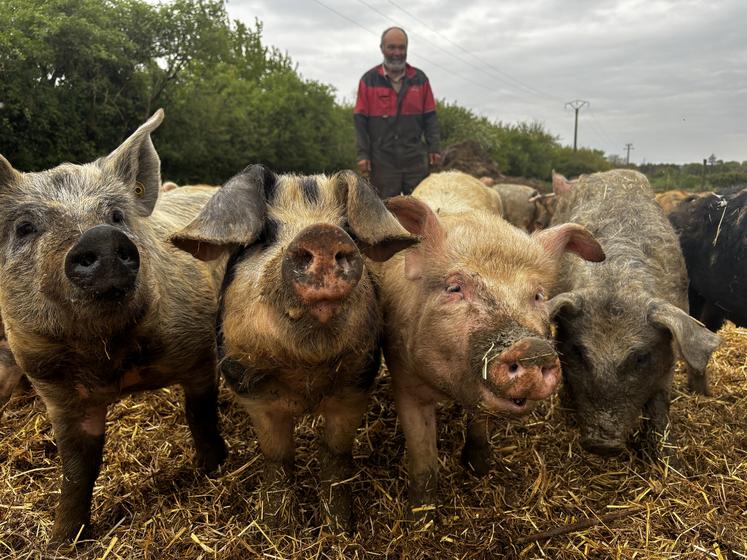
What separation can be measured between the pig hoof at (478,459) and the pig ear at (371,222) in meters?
1.79

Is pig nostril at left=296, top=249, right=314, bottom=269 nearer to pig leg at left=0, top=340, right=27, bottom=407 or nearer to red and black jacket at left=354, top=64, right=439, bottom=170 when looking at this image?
pig leg at left=0, top=340, right=27, bottom=407

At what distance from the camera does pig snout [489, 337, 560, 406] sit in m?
2.37

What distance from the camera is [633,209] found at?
5.11 meters

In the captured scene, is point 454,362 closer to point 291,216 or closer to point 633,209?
point 291,216

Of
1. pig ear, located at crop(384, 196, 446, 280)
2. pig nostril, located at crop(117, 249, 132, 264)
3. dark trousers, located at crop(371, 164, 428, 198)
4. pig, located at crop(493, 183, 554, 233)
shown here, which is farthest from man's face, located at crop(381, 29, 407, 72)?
pig nostril, located at crop(117, 249, 132, 264)

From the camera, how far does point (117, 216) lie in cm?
318

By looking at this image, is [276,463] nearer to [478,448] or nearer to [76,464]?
[76,464]

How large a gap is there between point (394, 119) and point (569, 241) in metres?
6.20

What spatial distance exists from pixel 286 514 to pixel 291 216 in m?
1.82

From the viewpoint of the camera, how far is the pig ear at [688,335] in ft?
11.3

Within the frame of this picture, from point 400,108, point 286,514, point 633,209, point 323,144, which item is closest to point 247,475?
point 286,514

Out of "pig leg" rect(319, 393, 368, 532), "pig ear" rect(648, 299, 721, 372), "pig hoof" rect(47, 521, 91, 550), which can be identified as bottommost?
"pig hoof" rect(47, 521, 91, 550)

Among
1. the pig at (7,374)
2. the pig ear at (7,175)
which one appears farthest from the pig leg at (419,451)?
the pig at (7,374)

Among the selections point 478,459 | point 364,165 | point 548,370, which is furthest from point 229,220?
point 364,165
